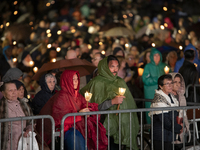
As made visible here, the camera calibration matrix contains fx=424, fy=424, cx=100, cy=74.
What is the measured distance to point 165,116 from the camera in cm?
643

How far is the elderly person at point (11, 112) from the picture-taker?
19.1 ft

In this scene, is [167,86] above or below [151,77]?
below

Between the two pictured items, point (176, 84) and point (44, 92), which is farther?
point (44, 92)

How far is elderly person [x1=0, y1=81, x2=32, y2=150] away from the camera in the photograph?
5809mm

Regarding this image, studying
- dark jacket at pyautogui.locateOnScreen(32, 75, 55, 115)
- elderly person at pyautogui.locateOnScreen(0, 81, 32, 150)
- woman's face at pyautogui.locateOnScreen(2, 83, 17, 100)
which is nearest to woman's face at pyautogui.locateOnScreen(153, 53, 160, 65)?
dark jacket at pyautogui.locateOnScreen(32, 75, 55, 115)

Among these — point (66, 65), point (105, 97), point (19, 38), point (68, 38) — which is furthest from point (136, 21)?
point (105, 97)

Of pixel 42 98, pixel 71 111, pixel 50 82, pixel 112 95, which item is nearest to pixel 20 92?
pixel 42 98

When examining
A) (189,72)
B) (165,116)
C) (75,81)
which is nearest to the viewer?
(75,81)

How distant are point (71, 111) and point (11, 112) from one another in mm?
857

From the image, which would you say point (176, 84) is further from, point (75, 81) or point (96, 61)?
point (96, 61)

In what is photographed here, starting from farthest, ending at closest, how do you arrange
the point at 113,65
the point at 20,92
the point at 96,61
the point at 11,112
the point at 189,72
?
the point at 189,72 → the point at 96,61 → the point at 20,92 → the point at 113,65 → the point at 11,112

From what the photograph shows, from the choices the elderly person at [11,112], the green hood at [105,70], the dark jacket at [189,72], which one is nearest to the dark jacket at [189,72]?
the dark jacket at [189,72]

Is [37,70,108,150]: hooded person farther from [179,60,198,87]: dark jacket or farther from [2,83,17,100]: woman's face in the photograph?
[179,60,198,87]: dark jacket

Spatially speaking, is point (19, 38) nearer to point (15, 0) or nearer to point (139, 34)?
point (15, 0)
